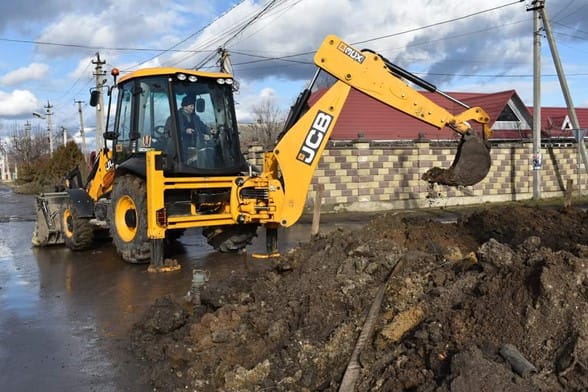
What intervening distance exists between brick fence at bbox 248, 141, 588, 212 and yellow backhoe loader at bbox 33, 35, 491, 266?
7.57 m

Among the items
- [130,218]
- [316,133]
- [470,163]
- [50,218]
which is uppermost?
[316,133]

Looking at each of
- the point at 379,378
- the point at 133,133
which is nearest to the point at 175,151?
the point at 133,133

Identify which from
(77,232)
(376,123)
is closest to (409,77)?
(77,232)

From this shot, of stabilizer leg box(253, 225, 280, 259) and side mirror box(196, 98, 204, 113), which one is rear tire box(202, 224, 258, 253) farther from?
side mirror box(196, 98, 204, 113)

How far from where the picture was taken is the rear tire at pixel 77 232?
11820 millimetres

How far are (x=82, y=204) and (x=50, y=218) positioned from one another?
141cm

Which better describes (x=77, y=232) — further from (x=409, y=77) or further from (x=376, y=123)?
(x=376, y=123)

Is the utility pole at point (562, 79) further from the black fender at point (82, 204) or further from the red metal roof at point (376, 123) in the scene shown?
the black fender at point (82, 204)

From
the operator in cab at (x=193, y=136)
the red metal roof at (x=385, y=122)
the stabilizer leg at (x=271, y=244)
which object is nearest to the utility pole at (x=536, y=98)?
the red metal roof at (x=385, y=122)

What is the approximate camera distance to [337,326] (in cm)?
503

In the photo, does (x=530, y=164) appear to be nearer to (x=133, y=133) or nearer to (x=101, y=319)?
(x=133, y=133)

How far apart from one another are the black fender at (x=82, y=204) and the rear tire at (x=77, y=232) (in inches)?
3.8

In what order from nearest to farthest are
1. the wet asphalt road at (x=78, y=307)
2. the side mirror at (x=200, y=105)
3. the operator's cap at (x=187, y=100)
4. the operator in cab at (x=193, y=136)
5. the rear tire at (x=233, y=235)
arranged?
the wet asphalt road at (x=78, y=307) → the operator in cab at (x=193, y=136) → the operator's cap at (x=187, y=100) → the side mirror at (x=200, y=105) → the rear tire at (x=233, y=235)

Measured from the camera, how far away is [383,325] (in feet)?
15.9
